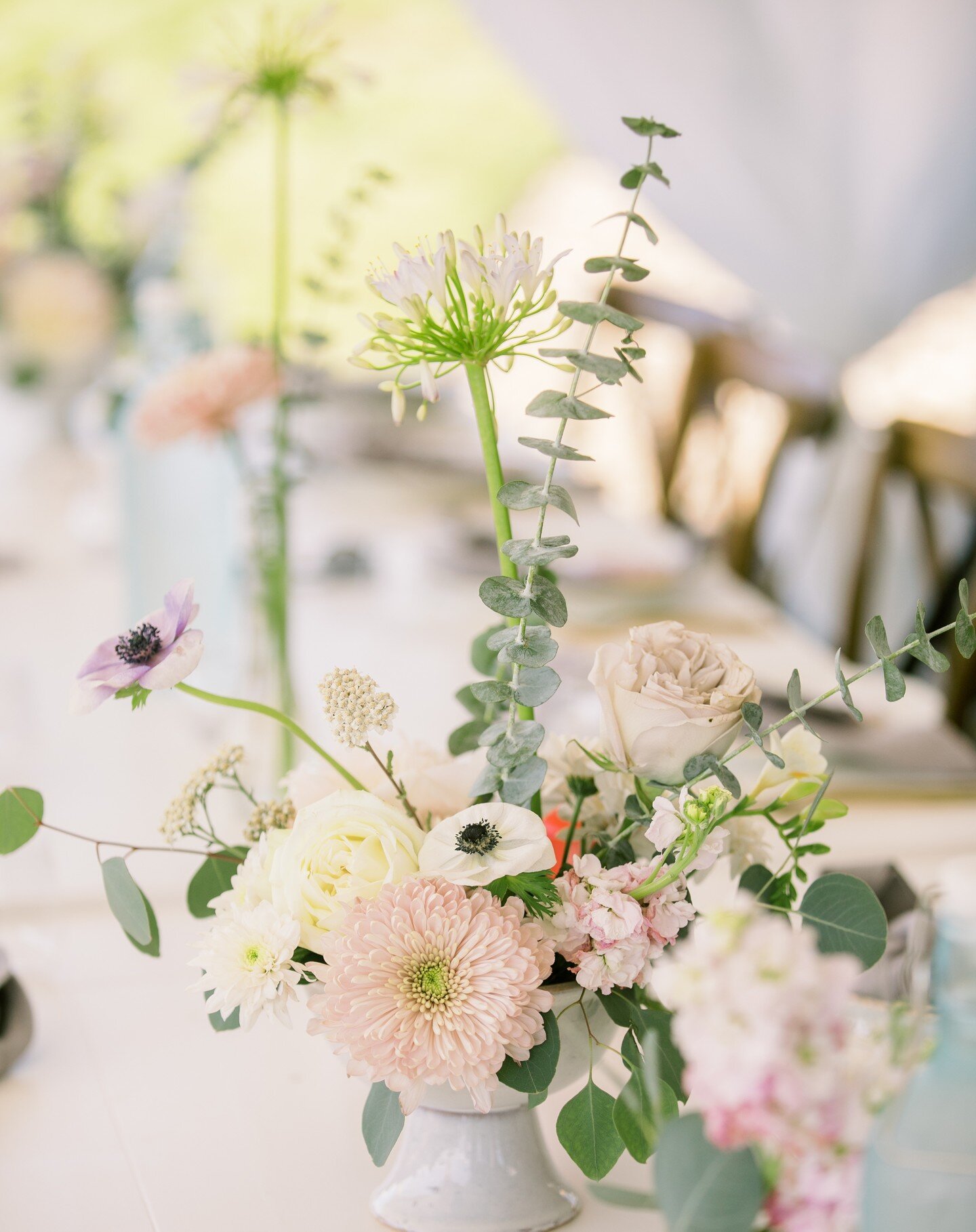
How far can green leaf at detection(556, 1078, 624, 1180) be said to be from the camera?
1.82 feet

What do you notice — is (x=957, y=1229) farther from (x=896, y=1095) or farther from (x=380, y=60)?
(x=380, y=60)

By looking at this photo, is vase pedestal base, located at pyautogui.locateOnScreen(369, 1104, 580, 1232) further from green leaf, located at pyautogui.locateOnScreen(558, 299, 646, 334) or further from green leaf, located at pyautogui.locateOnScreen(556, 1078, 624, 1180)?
green leaf, located at pyautogui.locateOnScreen(558, 299, 646, 334)

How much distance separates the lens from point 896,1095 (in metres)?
0.39

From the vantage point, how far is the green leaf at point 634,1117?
55cm

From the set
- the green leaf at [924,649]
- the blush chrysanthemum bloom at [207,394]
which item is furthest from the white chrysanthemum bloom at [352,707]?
the blush chrysanthemum bloom at [207,394]

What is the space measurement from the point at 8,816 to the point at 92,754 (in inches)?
25.9

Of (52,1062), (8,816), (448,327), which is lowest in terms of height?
(52,1062)

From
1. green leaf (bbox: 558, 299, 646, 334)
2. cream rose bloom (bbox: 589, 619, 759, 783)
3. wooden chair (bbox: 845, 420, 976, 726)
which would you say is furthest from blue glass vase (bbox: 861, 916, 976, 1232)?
wooden chair (bbox: 845, 420, 976, 726)

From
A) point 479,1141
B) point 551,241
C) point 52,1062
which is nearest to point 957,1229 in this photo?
point 479,1141

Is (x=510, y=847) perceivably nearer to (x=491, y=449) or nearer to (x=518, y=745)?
(x=518, y=745)

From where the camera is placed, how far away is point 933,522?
1975mm

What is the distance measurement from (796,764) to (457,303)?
248mm

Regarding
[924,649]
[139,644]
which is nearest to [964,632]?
[924,649]

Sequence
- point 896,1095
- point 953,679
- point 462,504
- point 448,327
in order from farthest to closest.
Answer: point 462,504, point 953,679, point 448,327, point 896,1095
